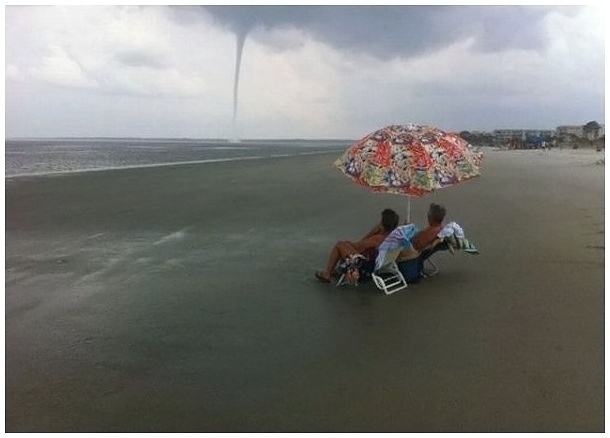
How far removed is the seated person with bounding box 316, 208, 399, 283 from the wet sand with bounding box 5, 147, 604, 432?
0.84ft

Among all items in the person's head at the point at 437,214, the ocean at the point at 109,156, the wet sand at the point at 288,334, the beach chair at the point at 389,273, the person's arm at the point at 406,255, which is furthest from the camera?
the ocean at the point at 109,156

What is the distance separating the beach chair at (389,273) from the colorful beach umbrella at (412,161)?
70 cm

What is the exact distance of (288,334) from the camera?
16.5 feet

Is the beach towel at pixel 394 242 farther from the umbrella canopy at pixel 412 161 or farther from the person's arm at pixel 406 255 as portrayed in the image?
the umbrella canopy at pixel 412 161

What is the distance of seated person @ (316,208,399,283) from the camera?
647 cm

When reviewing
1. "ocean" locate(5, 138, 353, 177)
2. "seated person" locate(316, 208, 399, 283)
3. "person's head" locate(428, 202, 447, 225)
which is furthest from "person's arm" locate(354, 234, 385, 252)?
"ocean" locate(5, 138, 353, 177)

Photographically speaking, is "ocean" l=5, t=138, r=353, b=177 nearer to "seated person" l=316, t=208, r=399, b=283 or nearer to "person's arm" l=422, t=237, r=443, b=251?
"seated person" l=316, t=208, r=399, b=283

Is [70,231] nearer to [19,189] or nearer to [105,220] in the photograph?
[105,220]

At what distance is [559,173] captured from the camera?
21.5 metres

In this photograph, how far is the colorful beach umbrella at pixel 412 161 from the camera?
6.18m

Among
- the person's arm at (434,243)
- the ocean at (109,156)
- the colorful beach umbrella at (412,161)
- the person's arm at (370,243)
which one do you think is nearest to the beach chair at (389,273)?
the person's arm at (370,243)

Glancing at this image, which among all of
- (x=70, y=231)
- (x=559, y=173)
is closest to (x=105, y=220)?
(x=70, y=231)

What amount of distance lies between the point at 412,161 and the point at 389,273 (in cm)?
126

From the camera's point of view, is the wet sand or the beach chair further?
the beach chair
